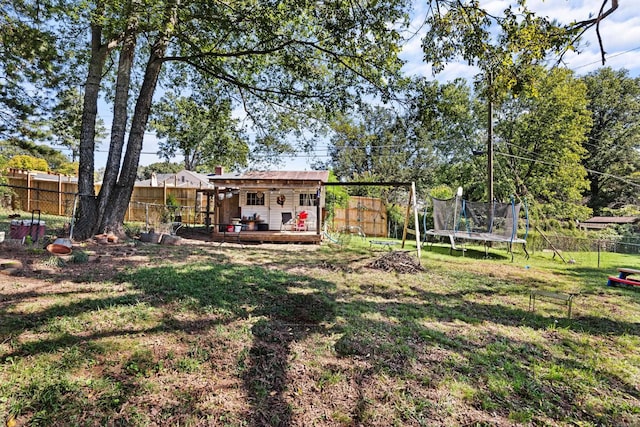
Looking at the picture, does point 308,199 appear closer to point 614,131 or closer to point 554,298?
point 554,298

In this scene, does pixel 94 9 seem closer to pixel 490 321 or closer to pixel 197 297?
pixel 197 297

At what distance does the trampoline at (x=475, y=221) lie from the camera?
11.9 metres

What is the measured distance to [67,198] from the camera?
1611cm

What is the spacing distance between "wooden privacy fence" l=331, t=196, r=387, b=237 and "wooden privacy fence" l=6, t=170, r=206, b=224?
778 cm

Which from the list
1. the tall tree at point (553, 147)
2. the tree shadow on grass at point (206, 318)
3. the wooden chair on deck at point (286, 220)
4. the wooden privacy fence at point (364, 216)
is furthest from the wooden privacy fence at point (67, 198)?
the tall tree at point (553, 147)

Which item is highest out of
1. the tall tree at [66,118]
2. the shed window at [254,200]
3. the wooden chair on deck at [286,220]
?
the tall tree at [66,118]

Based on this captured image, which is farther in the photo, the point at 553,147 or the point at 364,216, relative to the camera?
the point at 553,147

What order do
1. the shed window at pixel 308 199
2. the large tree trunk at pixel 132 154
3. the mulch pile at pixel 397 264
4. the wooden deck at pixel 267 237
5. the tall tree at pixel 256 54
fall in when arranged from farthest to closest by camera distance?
1. the shed window at pixel 308 199
2. the wooden deck at pixel 267 237
3. the large tree trunk at pixel 132 154
4. the mulch pile at pixel 397 264
5. the tall tree at pixel 256 54

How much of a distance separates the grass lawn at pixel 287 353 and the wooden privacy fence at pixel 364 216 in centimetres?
1297

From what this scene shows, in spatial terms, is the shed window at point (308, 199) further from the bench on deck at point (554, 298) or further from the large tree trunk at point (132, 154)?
the bench on deck at point (554, 298)

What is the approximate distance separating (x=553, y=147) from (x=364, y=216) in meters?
13.8

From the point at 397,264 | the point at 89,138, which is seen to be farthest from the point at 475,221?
the point at 89,138

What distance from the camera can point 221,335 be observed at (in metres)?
3.25

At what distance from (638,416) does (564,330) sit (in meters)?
1.90
